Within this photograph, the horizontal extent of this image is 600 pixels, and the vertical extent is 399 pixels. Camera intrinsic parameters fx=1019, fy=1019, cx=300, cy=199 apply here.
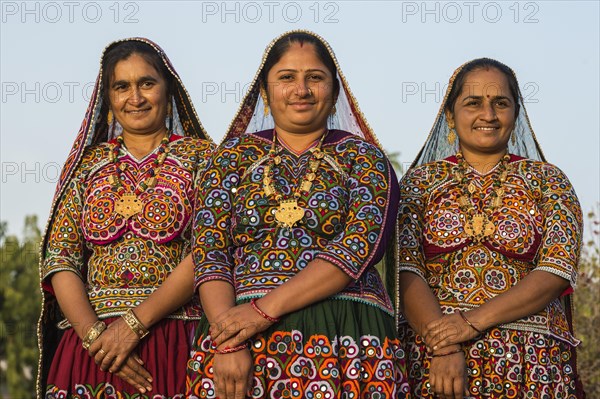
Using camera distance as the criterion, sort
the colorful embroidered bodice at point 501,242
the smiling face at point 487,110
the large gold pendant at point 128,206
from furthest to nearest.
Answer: the smiling face at point 487,110, the large gold pendant at point 128,206, the colorful embroidered bodice at point 501,242

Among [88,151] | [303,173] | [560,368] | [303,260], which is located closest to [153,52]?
[88,151]

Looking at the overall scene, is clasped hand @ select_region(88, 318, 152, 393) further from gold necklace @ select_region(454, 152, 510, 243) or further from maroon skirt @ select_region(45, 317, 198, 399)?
gold necklace @ select_region(454, 152, 510, 243)

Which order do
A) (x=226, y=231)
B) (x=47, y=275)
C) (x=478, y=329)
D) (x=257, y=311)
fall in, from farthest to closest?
(x=47, y=275) → (x=478, y=329) → (x=226, y=231) → (x=257, y=311)

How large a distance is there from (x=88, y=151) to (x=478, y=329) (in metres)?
2.27

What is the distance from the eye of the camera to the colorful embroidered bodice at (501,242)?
4.96 metres

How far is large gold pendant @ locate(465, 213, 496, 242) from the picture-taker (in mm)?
5039

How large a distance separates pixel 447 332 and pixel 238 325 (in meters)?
1.12

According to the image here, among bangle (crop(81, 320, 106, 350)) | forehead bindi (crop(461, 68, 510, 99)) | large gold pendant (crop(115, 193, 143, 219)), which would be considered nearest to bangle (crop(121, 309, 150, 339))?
bangle (crop(81, 320, 106, 350))

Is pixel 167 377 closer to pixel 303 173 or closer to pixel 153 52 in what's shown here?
pixel 303 173

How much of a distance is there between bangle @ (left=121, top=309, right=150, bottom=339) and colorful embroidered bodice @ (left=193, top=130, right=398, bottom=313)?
54 centimetres

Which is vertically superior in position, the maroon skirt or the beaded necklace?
the beaded necklace

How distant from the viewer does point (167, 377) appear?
490 cm

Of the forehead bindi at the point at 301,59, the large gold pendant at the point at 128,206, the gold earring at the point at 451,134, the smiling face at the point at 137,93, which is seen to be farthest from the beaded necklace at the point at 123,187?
the gold earring at the point at 451,134

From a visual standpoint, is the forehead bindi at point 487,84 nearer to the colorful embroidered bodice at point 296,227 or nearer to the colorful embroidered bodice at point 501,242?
the colorful embroidered bodice at point 501,242
